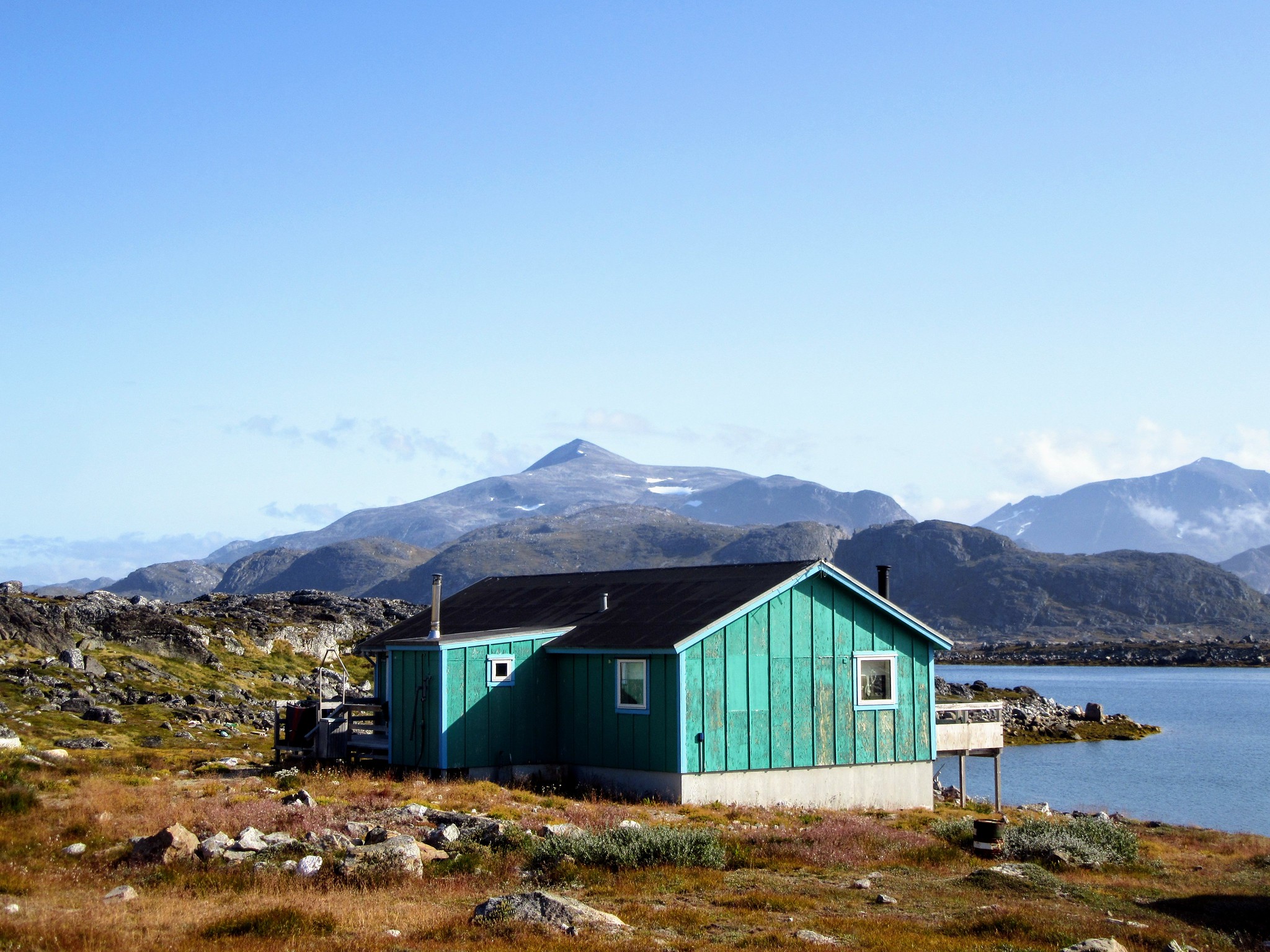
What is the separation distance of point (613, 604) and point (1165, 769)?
4071 centimetres

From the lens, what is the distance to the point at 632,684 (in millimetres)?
27281

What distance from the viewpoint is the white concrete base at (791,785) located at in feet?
85.8

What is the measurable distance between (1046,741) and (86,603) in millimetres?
54905

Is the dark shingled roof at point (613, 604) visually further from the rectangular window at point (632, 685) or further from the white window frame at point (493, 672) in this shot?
the white window frame at point (493, 672)

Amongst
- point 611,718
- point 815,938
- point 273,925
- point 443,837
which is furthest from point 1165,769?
point 273,925

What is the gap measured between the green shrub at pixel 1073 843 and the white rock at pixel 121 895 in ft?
41.7

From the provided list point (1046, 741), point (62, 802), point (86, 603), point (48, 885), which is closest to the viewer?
point (48, 885)

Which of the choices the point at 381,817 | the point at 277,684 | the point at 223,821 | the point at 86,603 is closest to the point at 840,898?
the point at 381,817

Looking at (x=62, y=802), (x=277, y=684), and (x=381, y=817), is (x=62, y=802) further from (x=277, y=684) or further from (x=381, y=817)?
(x=277, y=684)

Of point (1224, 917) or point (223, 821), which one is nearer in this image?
point (1224, 917)

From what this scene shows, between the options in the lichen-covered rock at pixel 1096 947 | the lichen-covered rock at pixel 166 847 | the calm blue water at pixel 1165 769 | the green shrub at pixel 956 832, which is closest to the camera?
the lichen-covered rock at pixel 1096 947

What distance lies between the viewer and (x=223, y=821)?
19.4 metres

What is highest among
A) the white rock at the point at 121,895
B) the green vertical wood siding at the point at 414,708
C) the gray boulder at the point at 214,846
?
the green vertical wood siding at the point at 414,708

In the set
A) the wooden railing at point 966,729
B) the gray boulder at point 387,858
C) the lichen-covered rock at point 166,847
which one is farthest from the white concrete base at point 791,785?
the lichen-covered rock at point 166,847
